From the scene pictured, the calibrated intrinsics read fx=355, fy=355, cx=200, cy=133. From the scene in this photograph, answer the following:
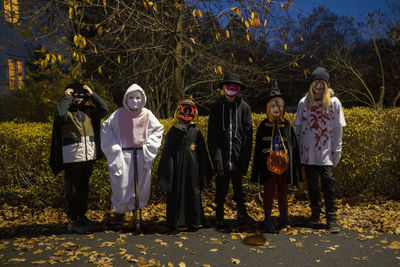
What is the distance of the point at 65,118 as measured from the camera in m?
4.86

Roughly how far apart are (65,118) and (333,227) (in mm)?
3990

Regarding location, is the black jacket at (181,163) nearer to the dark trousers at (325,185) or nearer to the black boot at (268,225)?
the black boot at (268,225)

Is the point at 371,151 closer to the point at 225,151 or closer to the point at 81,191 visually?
the point at 225,151

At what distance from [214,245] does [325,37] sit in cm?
2826

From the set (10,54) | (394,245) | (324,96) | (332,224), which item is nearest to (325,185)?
(332,224)

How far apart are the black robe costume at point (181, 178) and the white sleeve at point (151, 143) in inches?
5.9

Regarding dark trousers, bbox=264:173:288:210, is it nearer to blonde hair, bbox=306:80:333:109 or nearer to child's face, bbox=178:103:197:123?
blonde hair, bbox=306:80:333:109

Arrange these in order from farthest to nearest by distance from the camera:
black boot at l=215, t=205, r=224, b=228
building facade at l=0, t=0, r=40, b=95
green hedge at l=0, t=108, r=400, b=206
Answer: building facade at l=0, t=0, r=40, b=95 < green hedge at l=0, t=108, r=400, b=206 < black boot at l=215, t=205, r=224, b=228

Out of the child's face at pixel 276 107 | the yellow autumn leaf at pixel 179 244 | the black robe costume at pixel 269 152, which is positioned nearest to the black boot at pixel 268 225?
the black robe costume at pixel 269 152

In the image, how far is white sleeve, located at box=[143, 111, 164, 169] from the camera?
504cm

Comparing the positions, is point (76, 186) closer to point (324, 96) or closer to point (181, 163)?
point (181, 163)

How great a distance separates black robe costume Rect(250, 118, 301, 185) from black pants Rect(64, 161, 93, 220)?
2.42 metres

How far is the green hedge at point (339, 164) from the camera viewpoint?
6.21 meters

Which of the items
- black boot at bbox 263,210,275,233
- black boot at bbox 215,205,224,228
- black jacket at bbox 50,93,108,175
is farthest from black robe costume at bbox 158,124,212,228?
black jacket at bbox 50,93,108,175
